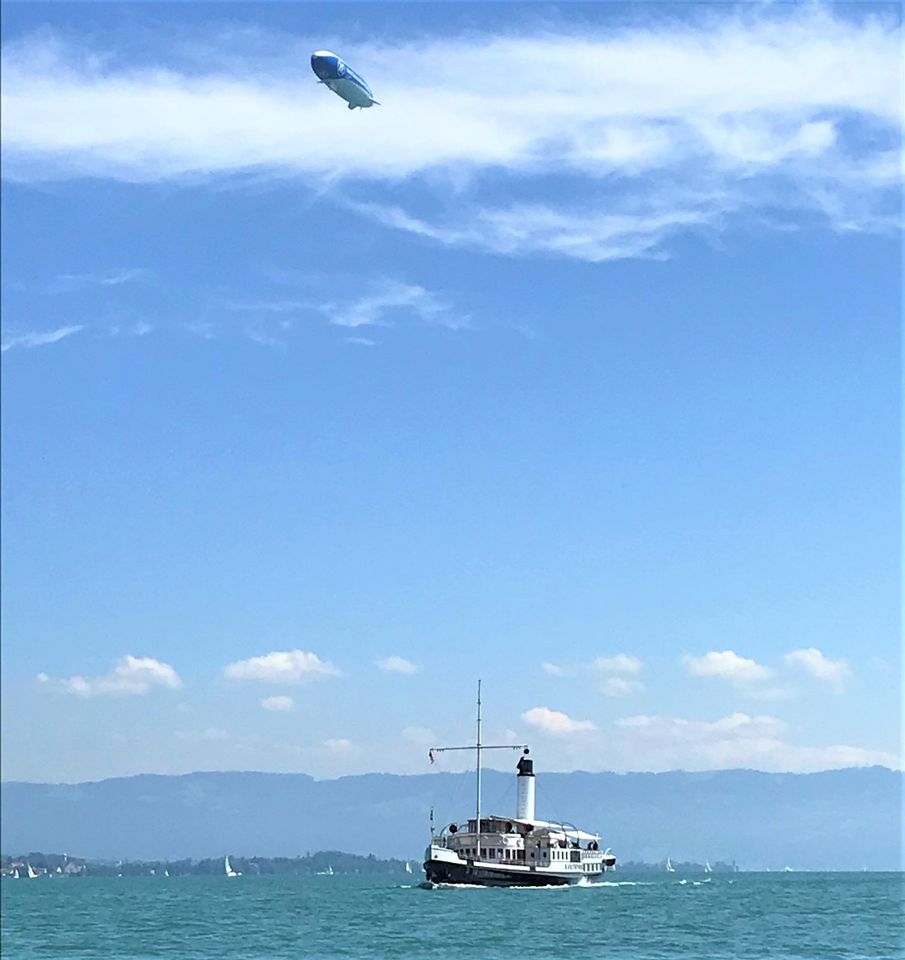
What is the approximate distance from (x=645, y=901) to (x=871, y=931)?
29.4m

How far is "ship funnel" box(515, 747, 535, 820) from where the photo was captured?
10594 centimetres

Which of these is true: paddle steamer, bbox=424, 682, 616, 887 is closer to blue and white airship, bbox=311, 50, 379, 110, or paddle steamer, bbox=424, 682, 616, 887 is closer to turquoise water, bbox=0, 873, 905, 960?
turquoise water, bbox=0, 873, 905, 960

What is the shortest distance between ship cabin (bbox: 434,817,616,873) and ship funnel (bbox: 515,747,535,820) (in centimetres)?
278

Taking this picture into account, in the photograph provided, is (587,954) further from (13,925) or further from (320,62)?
(13,925)

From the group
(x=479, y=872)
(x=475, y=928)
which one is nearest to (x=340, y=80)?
(x=475, y=928)

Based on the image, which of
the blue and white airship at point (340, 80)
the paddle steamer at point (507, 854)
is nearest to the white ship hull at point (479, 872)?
the paddle steamer at point (507, 854)

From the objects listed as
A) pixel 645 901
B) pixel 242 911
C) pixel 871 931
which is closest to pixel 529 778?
pixel 645 901

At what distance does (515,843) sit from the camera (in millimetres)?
97938

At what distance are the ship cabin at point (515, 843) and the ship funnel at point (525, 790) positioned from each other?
2778 millimetres

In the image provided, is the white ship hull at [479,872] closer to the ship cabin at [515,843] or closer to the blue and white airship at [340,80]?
the ship cabin at [515,843]

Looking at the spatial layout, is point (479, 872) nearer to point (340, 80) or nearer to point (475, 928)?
point (475, 928)

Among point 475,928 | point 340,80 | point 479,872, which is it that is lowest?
point 479,872

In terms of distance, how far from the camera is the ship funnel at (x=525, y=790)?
106 metres

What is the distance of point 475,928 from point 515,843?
36258mm
